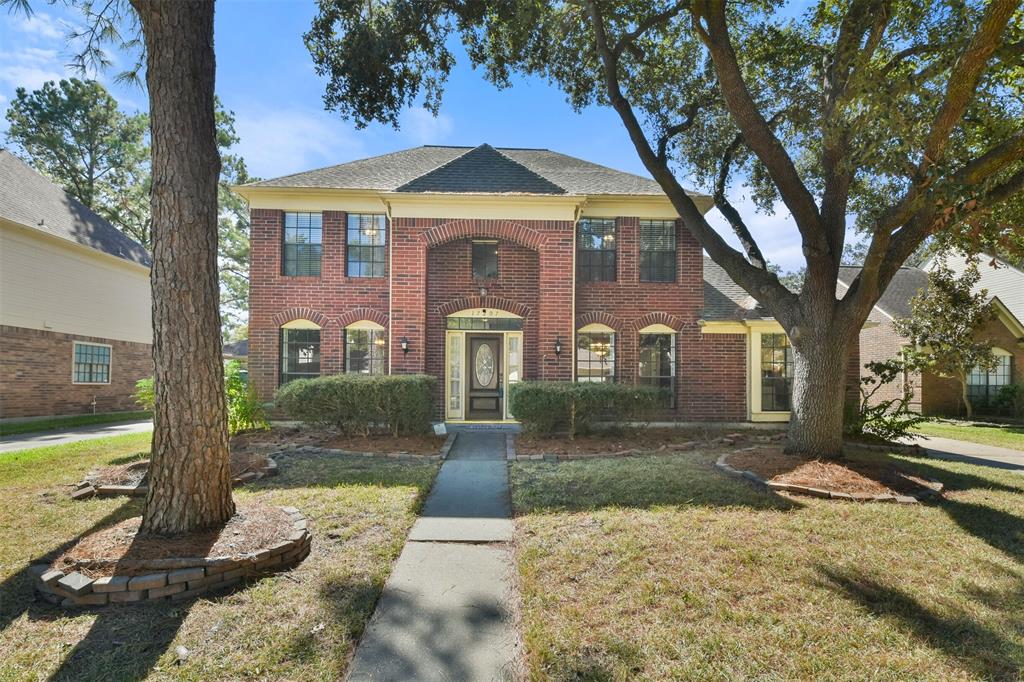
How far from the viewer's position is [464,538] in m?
4.36

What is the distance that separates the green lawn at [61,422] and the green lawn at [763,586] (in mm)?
13068

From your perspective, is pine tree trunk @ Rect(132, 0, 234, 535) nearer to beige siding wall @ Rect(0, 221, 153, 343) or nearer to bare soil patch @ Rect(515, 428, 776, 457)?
bare soil patch @ Rect(515, 428, 776, 457)

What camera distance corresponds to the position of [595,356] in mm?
11883

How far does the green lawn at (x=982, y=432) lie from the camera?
1095cm

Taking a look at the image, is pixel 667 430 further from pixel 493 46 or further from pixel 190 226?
pixel 190 226

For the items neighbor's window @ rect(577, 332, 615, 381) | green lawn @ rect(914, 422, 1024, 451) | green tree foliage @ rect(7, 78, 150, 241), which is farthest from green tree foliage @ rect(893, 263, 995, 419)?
green tree foliage @ rect(7, 78, 150, 241)

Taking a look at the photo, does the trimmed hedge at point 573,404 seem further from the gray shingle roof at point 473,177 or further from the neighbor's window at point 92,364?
the neighbor's window at point 92,364

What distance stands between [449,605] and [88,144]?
28.0m

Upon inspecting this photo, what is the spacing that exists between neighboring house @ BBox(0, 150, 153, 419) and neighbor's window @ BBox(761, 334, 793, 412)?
19.7 metres

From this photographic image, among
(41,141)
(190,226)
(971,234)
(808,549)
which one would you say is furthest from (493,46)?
(41,141)

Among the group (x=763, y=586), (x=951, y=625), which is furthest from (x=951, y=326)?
(x=763, y=586)

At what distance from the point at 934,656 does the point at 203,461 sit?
497 cm

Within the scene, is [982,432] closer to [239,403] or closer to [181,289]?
[181,289]

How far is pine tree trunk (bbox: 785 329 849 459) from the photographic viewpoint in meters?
6.67
